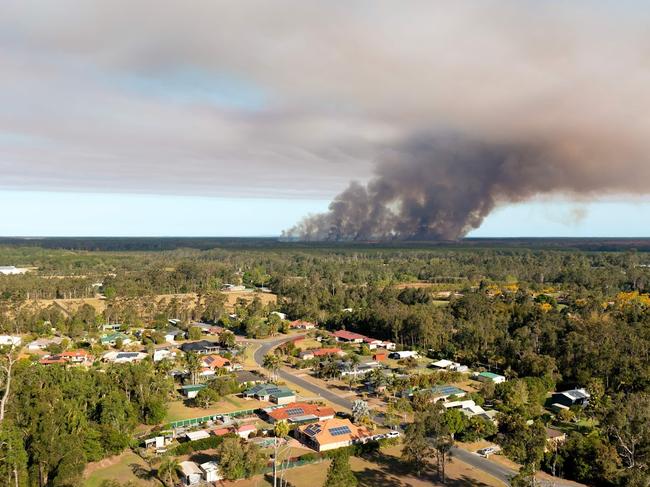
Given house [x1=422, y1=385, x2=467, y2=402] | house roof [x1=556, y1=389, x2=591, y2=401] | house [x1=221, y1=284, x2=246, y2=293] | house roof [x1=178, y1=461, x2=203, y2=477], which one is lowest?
house roof [x1=178, y1=461, x2=203, y2=477]

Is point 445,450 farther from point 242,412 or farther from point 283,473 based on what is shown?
point 242,412

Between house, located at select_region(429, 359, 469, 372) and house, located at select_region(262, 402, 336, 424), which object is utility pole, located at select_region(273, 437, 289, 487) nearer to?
house, located at select_region(262, 402, 336, 424)

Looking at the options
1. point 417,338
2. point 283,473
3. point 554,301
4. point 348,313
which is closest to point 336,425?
point 283,473

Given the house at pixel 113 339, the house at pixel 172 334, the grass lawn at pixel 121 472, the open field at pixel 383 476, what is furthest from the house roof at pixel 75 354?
the open field at pixel 383 476

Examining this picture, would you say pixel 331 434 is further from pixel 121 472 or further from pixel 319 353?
pixel 319 353

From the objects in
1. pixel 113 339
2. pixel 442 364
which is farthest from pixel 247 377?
pixel 113 339

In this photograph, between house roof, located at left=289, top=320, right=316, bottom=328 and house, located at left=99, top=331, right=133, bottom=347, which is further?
house roof, located at left=289, top=320, right=316, bottom=328

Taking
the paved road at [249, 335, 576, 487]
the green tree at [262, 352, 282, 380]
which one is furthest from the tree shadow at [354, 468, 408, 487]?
the green tree at [262, 352, 282, 380]
